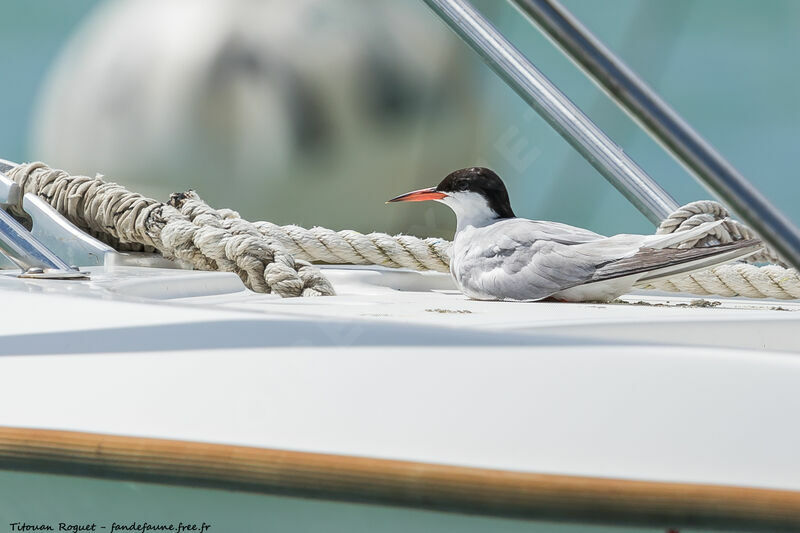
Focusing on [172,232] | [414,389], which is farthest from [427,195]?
[414,389]

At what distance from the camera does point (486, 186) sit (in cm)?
119

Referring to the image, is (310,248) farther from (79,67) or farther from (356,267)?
(79,67)

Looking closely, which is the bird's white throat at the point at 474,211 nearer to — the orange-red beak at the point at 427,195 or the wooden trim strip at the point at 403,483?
the orange-red beak at the point at 427,195

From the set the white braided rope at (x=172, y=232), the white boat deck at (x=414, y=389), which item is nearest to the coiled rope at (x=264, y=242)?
the white braided rope at (x=172, y=232)

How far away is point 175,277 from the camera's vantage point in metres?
1.08

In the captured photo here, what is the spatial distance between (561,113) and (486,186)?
0.25 meters

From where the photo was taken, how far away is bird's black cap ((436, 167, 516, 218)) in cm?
119

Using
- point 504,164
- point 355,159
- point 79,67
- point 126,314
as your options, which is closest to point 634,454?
point 126,314

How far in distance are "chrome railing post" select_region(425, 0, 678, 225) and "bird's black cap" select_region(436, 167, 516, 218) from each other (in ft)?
0.66

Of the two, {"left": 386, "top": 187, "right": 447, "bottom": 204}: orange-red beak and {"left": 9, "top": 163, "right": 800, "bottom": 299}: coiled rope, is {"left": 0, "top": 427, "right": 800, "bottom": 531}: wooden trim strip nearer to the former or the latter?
{"left": 9, "top": 163, "right": 800, "bottom": 299}: coiled rope

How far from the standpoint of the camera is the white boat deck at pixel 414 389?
573 millimetres

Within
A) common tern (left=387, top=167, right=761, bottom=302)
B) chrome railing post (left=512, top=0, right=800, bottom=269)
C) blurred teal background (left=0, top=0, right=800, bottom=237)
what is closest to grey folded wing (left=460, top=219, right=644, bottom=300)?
common tern (left=387, top=167, right=761, bottom=302)

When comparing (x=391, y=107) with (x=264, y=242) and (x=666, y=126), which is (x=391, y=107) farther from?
(x=666, y=126)

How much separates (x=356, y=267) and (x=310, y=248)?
112 mm
